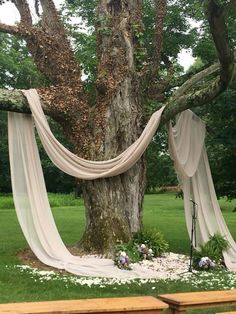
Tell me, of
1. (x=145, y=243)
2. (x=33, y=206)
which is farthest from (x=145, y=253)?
(x=33, y=206)

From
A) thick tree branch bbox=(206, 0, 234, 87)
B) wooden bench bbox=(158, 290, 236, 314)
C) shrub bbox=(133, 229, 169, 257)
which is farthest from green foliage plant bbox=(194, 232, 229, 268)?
wooden bench bbox=(158, 290, 236, 314)

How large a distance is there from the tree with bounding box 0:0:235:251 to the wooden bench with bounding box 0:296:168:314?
453cm

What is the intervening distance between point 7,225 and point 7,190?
18.2m

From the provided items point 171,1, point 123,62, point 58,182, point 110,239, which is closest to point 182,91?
point 123,62

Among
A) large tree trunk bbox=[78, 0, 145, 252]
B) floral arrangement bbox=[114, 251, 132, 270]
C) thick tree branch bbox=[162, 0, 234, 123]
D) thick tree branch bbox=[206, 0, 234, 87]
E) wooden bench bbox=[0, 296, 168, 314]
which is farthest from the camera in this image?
large tree trunk bbox=[78, 0, 145, 252]

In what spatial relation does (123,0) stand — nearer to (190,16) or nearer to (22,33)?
(22,33)

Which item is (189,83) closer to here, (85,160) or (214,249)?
(85,160)

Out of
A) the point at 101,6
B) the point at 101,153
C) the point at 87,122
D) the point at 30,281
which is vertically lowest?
the point at 30,281

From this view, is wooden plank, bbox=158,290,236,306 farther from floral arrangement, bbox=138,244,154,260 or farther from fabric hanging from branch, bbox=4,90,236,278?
floral arrangement, bbox=138,244,154,260

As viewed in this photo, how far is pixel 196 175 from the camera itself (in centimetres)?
949

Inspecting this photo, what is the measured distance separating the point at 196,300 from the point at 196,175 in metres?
5.27

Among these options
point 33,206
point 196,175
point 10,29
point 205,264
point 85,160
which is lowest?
point 205,264

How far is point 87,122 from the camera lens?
9289 millimetres

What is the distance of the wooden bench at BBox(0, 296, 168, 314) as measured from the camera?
3787 millimetres
